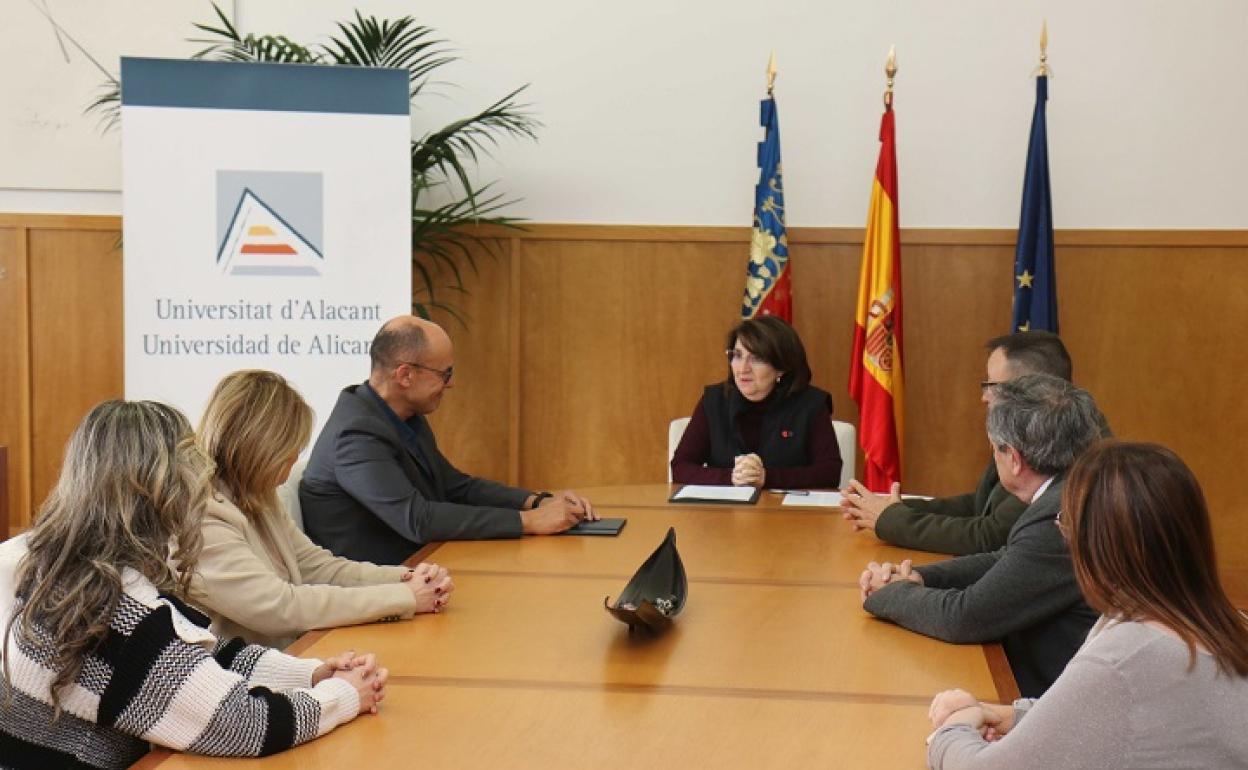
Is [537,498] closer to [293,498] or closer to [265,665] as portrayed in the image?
[293,498]

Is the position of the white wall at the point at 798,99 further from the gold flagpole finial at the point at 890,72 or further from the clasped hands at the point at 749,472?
the clasped hands at the point at 749,472

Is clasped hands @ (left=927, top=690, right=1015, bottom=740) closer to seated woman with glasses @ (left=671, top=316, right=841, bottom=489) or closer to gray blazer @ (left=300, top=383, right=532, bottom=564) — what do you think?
gray blazer @ (left=300, top=383, right=532, bottom=564)

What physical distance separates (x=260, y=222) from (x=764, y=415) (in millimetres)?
1907

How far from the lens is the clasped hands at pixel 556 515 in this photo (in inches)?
136

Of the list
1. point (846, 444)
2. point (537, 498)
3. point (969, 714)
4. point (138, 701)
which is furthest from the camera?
point (846, 444)

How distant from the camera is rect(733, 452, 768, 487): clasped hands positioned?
4305mm

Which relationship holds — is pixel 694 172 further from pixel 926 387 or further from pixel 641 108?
pixel 926 387

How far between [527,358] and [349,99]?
170 centimetres

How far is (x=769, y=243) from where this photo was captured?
5.57 meters

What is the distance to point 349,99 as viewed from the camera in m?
4.72

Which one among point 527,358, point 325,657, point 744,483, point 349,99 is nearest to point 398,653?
point 325,657

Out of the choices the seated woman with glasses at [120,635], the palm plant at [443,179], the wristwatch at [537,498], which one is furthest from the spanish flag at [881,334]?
the seated woman with glasses at [120,635]

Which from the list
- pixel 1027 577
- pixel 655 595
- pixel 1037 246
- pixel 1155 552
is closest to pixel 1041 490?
pixel 1027 577

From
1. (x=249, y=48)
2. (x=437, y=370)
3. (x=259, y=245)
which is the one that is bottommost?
(x=437, y=370)
